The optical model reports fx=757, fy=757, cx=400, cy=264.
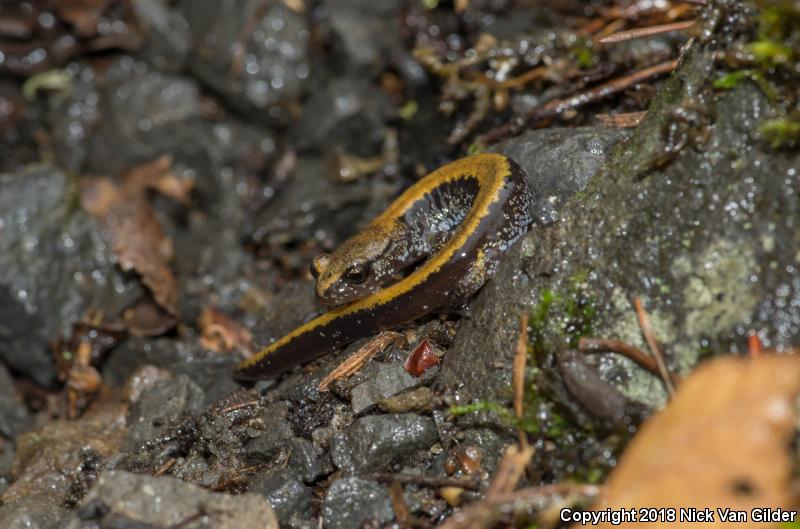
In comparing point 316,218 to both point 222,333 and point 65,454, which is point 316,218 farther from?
point 65,454

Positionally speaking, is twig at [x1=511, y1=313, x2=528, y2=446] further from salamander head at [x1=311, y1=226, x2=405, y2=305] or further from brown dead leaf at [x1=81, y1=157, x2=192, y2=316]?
brown dead leaf at [x1=81, y1=157, x2=192, y2=316]

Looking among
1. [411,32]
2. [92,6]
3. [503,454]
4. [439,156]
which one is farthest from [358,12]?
[503,454]

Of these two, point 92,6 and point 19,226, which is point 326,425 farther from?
point 92,6

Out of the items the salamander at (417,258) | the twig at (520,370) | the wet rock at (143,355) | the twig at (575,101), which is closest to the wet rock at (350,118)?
the twig at (575,101)

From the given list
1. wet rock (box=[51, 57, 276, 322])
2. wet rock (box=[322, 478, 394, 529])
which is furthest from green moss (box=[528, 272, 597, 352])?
wet rock (box=[51, 57, 276, 322])

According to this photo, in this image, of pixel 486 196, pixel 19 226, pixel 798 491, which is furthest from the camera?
pixel 19 226

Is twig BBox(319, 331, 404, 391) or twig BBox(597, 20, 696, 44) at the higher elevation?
twig BBox(597, 20, 696, 44)
